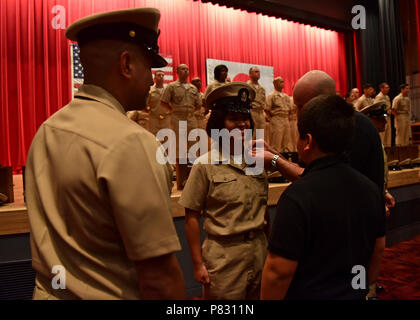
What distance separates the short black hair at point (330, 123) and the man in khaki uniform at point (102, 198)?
1.46 ft

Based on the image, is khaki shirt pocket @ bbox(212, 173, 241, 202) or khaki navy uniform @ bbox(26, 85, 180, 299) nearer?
khaki navy uniform @ bbox(26, 85, 180, 299)

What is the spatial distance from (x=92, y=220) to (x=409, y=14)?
1255 centimetres

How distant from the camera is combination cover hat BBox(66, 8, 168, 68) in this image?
698 mm

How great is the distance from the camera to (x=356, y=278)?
90 cm

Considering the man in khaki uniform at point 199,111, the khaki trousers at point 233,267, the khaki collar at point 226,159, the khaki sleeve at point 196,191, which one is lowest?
the khaki trousers at point 233,267

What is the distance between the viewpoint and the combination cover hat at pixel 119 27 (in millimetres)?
698

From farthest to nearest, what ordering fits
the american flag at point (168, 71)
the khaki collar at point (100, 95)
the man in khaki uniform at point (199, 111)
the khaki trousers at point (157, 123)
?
the american flag at point (168, 71) → the khaki trousers at point (157, 123) → the man in khaki uniform at point (199, 111) → the khaki collar at point (100, 95)

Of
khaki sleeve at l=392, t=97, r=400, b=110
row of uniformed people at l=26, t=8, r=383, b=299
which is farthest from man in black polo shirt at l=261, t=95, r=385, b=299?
khaki sleeve at l=392, t=97, r=400, b=110

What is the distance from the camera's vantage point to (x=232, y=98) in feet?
5.27

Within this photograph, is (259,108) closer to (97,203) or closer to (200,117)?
(200,117)

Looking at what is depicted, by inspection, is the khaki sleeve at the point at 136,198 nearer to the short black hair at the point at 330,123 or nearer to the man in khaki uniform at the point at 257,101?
the short black hair at the point at 330,123

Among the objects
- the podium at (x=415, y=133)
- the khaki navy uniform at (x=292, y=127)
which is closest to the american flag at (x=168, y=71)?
the khaki navy uniform at (x=292, y=127)

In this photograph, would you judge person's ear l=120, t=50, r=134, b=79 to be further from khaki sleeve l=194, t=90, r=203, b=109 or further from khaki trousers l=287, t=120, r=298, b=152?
khaki trousers l=287, t=120, r=298, b=152
